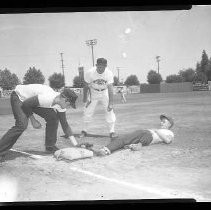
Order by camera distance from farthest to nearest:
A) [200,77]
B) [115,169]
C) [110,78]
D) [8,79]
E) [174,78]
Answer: [200,77] < [174,78] < [110,78] < [8,79] < [115,169]

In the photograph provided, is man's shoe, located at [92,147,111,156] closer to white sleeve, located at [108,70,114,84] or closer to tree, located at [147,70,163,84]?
white sleeve, located at [108,70,114,84]

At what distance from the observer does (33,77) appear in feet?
16.5

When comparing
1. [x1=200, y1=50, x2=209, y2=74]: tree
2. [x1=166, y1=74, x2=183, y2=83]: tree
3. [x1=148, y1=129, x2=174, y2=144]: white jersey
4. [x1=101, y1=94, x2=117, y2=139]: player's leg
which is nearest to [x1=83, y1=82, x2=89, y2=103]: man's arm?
[x1=101, y1=94, x2=117, y2=139]: player's leg

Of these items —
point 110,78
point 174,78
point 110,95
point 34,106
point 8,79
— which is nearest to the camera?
point 34,106

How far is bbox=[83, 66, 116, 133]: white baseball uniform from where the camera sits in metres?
5.17

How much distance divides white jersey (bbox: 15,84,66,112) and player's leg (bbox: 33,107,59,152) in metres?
0.11

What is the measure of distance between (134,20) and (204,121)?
1766mm

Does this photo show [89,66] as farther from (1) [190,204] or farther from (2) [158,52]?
(1) [190,204]

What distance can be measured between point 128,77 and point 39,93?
1308 millimetres

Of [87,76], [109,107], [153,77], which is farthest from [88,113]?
[153,77]

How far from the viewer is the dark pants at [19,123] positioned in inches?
192

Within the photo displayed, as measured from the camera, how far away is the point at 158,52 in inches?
204

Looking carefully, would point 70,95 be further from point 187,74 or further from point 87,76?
point 187,74

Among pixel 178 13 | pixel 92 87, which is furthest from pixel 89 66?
pixel 178 13
